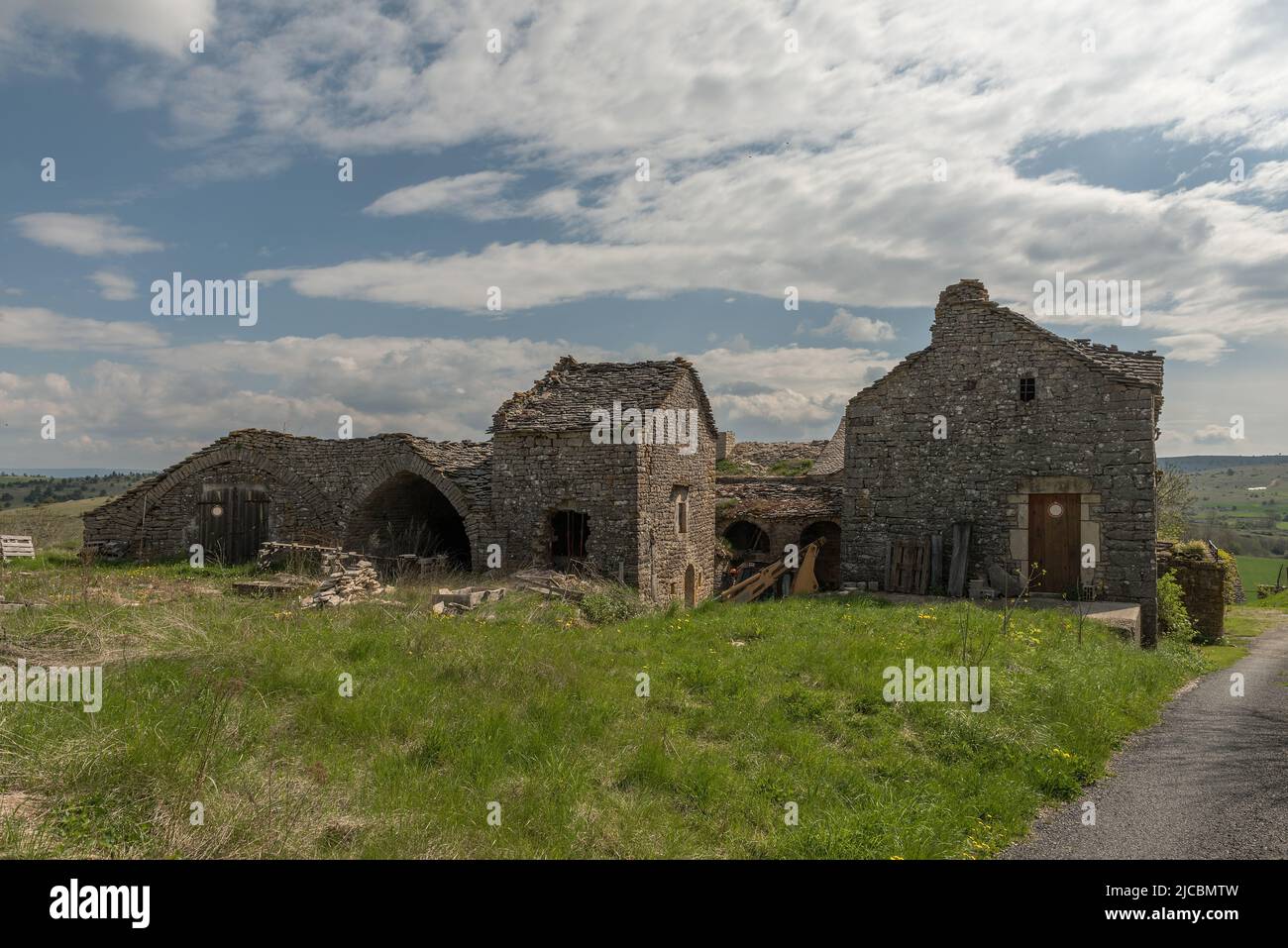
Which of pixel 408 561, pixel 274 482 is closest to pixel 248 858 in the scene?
pixel 408 561

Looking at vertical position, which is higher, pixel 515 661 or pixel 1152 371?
pixel 1152 371

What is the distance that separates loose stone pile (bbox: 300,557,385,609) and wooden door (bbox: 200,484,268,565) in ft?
23.9

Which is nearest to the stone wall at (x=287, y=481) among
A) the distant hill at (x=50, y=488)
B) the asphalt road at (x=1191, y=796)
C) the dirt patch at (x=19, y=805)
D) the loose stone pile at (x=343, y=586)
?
the loose stone pile at (x=343, y=586)

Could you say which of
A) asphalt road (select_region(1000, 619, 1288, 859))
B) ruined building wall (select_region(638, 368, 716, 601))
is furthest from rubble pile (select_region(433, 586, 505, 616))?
asphalt road (select_region(1000, 619, 1288, 859))

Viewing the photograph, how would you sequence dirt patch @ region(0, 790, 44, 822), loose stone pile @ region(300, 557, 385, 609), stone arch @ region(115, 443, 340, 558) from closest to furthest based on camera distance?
dirt patch @ region(0, 790, 44, 822), loose stone pile @ region(300, 557, 385, 609), stone arch @ region(115, 443, 340, 558)

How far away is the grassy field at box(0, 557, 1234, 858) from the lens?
5172mm

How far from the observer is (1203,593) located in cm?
1819

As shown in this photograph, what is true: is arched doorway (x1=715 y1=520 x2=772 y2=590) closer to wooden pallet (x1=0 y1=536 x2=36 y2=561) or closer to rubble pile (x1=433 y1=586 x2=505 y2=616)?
rubble pile (x1=433 y1=586 x2=505 y2=616)

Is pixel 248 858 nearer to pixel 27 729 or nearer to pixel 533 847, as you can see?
pixel 533 847

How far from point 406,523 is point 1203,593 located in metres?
20.4

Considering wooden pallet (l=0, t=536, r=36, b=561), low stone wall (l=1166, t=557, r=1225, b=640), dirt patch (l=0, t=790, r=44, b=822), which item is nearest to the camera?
dirt patch (l=0, t=790, r=44, b=822)

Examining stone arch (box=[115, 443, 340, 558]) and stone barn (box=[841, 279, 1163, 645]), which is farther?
stone arch (box=[115, 443, 340, 558])

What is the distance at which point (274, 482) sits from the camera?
69.7 ft
